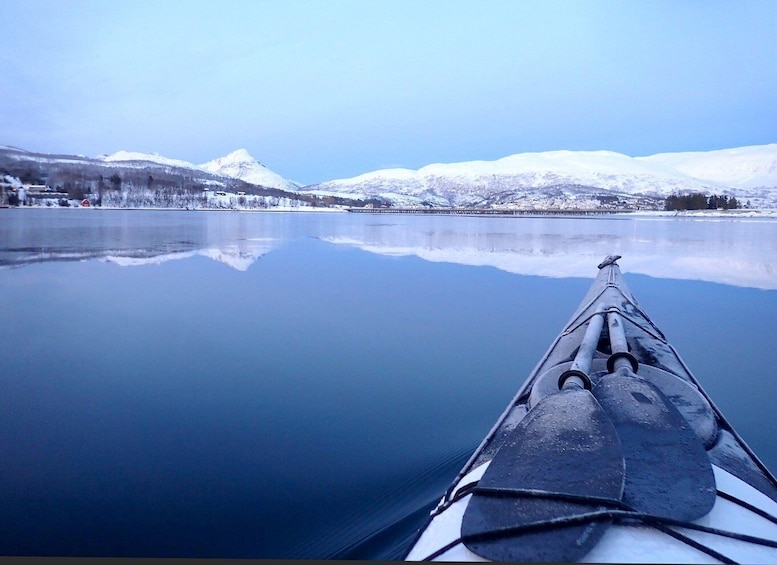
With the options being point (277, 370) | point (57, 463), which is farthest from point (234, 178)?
point (57, 463)

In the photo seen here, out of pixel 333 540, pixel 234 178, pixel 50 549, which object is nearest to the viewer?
pixel 50 549

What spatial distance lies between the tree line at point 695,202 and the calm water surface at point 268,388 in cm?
1072

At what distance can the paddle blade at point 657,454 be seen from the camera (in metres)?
1.08

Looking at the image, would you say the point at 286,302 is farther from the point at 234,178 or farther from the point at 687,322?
the point at 687,322

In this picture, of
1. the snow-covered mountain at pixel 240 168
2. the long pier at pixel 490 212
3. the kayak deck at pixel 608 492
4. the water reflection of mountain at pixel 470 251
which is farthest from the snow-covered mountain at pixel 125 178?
the long pier at pixel 490 212

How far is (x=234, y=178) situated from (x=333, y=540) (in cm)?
301

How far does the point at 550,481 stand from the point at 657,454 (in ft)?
0.95

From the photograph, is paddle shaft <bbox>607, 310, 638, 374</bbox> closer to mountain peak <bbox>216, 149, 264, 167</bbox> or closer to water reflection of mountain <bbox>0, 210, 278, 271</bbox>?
mountain peak <bbox>216, 149, 264, 167</bbox>

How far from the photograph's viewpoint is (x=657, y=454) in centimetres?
121

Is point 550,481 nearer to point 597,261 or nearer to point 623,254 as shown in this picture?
point 597,261

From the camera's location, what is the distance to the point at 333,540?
1623 millimetres

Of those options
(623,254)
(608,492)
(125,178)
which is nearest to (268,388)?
(125,178)

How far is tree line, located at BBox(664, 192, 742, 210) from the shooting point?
1545 centimetres

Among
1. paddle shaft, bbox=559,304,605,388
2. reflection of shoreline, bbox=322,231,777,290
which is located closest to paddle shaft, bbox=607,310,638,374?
paddle shaft, bbox=559,304,605,388
